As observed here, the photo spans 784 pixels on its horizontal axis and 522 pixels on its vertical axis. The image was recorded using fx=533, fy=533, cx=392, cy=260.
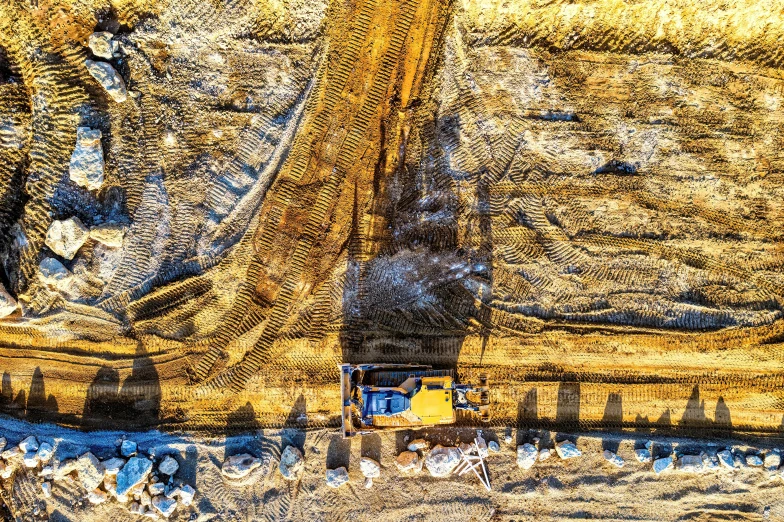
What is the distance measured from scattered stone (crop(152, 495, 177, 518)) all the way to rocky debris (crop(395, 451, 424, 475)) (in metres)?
3.78

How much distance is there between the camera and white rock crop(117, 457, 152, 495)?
8758mm

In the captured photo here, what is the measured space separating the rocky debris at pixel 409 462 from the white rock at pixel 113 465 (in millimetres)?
4588

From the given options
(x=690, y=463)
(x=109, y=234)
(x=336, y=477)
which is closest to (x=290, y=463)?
(x=336, y=477)

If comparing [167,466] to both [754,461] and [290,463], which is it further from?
[754,461]

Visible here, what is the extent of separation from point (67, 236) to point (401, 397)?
236 inches

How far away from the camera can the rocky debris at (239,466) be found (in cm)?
888

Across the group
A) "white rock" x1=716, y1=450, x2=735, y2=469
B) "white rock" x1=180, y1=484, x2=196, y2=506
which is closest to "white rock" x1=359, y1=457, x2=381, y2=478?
"white rock" x1=180, y1=484, x2=196, y2=506

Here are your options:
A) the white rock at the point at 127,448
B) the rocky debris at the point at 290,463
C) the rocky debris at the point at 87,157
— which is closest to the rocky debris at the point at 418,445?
the rocky debris at the point at 290,463

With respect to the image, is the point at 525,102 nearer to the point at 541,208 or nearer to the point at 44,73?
the point at 541,208

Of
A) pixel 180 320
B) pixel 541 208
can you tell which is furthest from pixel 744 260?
pixel 180 320

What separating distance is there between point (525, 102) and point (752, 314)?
17.6ft

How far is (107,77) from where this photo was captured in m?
8.67

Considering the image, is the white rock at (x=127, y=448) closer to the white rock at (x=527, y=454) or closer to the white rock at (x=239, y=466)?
the white rock at (x=239, y=466)

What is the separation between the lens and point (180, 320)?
9023mm
